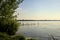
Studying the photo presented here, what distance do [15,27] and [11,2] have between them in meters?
9.62

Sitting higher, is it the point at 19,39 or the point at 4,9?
the point at 4,9

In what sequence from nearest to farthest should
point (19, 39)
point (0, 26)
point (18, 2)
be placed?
point (19, 39) < point (18, 2) < point (0, 26)

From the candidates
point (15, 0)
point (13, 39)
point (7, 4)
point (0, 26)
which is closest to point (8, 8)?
point (7, 4)

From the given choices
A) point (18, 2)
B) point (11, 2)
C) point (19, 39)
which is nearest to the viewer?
point (19, 39)

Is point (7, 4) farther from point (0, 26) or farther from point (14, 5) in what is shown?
point (0, 26)

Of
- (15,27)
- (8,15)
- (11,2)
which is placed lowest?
(15,27)

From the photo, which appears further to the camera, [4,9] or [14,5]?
[14,5]

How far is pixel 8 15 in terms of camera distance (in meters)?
25.1

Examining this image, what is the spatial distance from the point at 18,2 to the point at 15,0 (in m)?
1.78

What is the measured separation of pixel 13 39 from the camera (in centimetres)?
2381

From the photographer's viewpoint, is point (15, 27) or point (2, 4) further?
point (15, 27)

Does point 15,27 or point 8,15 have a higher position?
point 8,15

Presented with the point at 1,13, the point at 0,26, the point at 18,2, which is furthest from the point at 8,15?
the point at 0,26

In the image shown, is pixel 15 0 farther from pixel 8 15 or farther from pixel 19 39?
pixel 19 39
